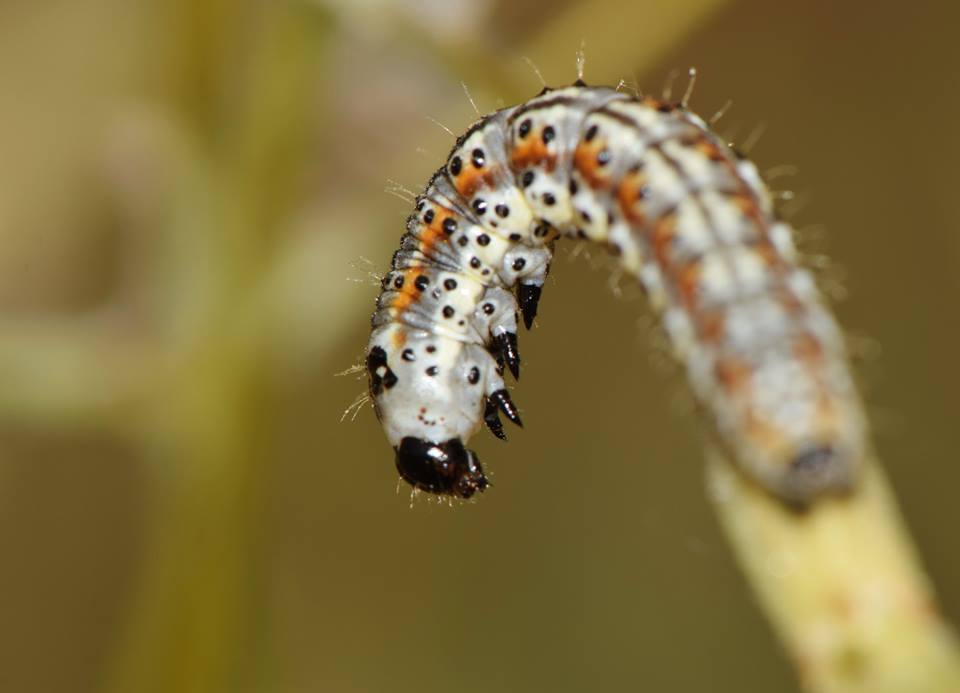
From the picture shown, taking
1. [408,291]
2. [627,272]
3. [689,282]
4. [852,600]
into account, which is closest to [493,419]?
[408,291]

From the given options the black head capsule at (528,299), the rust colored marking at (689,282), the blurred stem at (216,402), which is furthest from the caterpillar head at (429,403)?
the blurred stem at (216,402)

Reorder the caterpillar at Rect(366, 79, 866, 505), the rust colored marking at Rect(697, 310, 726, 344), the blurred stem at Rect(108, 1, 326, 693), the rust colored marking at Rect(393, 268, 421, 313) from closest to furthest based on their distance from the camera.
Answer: the caterpillar at Rect(366, 79, 866, 505) → the rust colored marking at Rect(697, 310, 726, 344) → the rust colored marking at Rect(393, 268, 421, 313) → the blurred stem at Rect(108, 1, 326, 693)

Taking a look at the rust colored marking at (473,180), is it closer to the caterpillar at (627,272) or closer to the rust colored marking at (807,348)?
the caterpillar at (627,272)

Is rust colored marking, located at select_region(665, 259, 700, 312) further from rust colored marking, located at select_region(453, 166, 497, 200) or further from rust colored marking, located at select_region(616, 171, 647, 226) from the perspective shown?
rust colored marking, located at select_region(453, 166, 497, 200)

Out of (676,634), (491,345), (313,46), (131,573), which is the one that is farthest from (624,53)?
(131,573)

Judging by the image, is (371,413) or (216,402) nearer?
(216,402)

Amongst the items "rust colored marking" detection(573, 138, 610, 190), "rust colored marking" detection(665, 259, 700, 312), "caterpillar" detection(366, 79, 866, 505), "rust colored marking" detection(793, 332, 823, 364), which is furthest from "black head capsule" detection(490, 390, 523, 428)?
Answer: "rust colored marking" detection(793, 332, 823, 364)

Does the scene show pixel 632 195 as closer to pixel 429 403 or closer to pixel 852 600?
pixel 429 403
